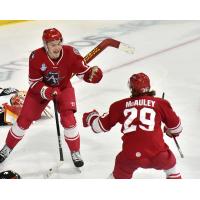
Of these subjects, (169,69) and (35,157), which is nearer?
(35,157)

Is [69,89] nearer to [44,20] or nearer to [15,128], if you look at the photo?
[15,128]

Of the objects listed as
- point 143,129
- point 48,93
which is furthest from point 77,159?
point 143,129

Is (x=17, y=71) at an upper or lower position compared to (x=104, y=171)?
upper

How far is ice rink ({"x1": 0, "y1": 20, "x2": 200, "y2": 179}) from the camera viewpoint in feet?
8.29

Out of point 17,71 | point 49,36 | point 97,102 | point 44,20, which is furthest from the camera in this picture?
point 44,20

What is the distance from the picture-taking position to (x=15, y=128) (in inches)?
101

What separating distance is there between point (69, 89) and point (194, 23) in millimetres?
1880

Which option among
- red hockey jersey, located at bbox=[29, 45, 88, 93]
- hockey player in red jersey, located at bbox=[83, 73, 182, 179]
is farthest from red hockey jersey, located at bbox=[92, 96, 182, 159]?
red hockey jersey, located at bbox=[29, 45, 88, 93]

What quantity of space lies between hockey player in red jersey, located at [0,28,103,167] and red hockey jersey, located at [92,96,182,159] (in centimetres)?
32

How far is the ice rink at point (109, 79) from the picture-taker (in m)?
2.53

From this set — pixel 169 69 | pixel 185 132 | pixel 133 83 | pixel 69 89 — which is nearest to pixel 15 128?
pixel 69 89

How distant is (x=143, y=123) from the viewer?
2193mm

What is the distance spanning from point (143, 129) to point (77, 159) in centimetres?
45

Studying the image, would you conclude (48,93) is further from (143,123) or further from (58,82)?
(143,123)
